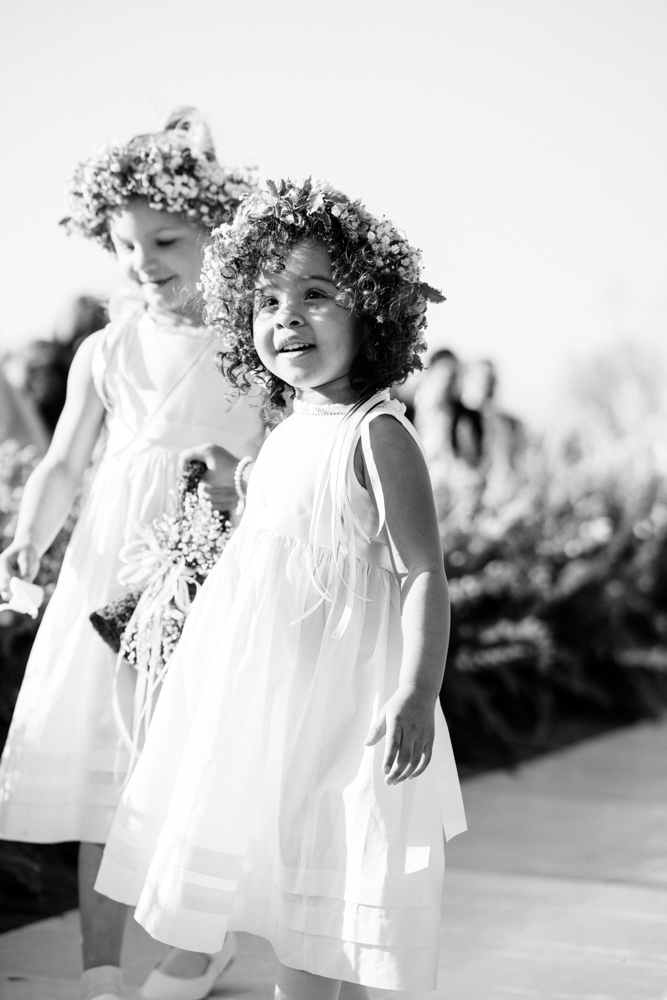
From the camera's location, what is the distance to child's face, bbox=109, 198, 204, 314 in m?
2.54

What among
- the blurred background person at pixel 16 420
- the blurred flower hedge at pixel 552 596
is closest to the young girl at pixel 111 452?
the blurred background person at pixel 16 420

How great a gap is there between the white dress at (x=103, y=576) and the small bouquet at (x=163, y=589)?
11cm

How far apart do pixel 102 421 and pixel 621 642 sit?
407cm

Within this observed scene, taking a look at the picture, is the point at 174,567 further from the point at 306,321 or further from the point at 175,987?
the point at 175,987

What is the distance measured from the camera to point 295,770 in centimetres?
196

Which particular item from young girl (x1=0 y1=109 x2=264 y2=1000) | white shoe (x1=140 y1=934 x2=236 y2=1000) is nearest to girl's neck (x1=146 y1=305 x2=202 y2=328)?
young girl (x1=0 y1=109 x2=264 y2=1000)

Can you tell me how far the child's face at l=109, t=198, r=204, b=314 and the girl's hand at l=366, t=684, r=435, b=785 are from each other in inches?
45.0

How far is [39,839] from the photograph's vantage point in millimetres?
2410

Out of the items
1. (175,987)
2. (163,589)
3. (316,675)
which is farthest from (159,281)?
(175,987)

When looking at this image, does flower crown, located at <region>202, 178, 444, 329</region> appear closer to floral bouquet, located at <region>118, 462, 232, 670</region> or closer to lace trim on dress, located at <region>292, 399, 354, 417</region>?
lace trim on dress, located at <region>292, 399, 354, 417</region>

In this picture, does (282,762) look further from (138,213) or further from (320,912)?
(138,213)

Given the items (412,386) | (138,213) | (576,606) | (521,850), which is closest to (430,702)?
(138,213)

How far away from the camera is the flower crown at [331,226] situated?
6.69 feet

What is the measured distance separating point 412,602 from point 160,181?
1.19 metres
